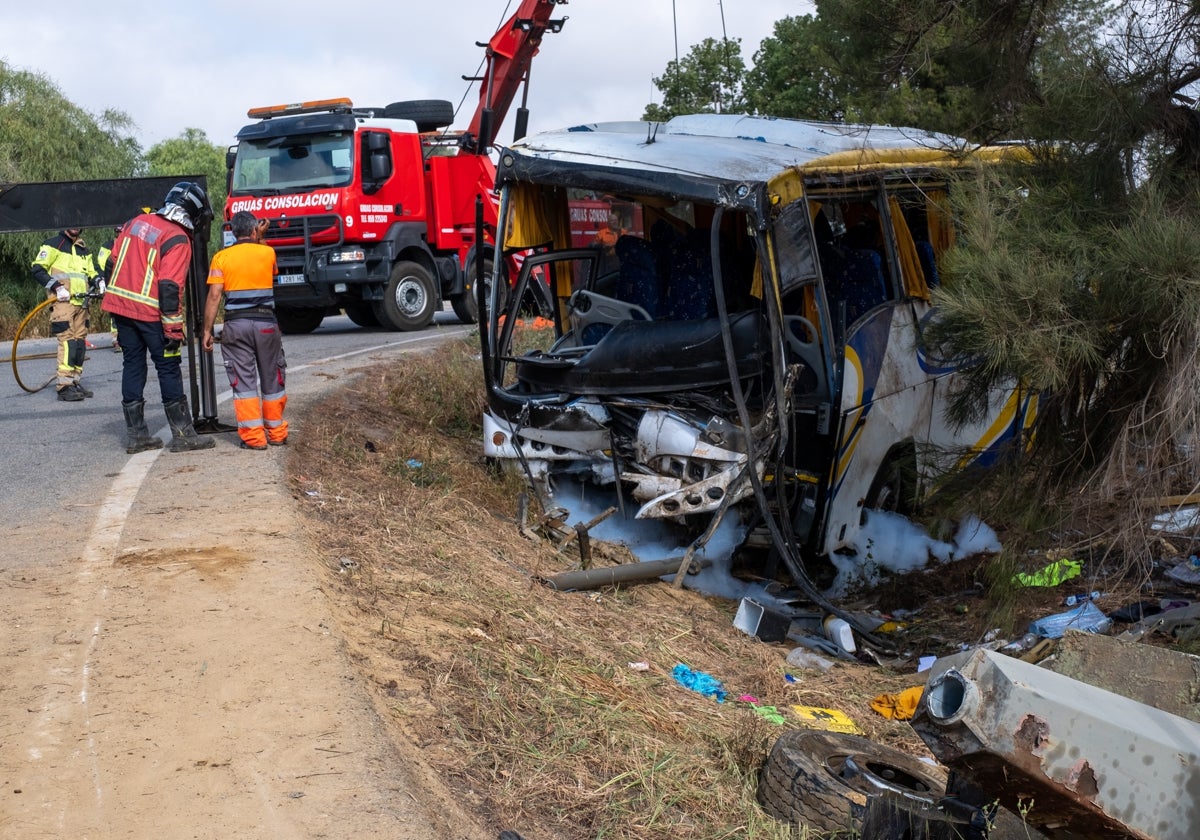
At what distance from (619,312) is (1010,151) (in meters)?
3.16

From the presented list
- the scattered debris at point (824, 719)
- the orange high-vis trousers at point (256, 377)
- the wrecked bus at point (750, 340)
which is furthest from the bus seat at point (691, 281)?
the scattered debris at point (824, 719)

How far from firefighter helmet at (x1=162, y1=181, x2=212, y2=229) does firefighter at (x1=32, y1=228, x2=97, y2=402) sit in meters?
3.32

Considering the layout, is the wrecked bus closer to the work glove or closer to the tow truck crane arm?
the work glove

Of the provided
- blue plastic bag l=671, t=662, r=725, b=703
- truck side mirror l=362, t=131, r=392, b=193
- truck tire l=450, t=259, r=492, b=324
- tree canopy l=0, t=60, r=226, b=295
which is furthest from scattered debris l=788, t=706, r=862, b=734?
tree canopy l=0, t=60, r=226, b=295

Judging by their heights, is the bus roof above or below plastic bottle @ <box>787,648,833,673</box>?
above

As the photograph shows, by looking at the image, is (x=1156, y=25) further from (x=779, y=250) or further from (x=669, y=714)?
(x=669, y=714)

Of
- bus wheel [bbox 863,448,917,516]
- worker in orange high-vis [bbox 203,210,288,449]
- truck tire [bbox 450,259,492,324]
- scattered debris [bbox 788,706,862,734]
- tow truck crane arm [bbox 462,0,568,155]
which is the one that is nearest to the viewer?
scattered debris [bbox 788,706,862,734]

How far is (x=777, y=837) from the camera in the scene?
13.4 feet

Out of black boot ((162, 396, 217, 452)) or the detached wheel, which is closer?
the detached wheel

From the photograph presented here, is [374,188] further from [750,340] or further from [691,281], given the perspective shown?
[750,340]

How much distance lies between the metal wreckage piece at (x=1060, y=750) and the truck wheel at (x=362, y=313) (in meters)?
15.1

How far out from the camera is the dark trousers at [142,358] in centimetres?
800

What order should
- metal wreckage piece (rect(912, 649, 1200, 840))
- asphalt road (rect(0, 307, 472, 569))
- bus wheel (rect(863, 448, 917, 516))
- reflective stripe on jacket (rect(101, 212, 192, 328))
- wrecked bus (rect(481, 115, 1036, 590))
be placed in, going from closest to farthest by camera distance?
metal wreckage piece (rect(912, 649, 1200, 840)) → asphalt road (rect(0, 307, 472, 569)) → wrecked bus (rect(481, 115, 1036, 590)) → bus wheel (rect(863, 448, 917, 516)) → reflective stripe on jacket (rect(101, 212, 192, 328))

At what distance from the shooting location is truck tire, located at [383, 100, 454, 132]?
17.0 m
